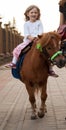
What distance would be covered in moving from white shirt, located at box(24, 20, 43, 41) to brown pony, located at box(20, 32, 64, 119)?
1.06 ft

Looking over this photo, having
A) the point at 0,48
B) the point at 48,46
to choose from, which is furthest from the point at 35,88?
the point at 0,48

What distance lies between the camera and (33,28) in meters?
8.70

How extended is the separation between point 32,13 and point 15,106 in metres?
2.42

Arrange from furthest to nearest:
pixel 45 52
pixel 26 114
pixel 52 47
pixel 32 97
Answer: pixel 26 114
pixel 32 97
pixel 45 52
pixel 52 47

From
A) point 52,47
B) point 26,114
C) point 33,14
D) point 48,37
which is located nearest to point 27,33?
point 33,14

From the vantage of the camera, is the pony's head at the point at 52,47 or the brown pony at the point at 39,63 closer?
the pony's head at the point at 52,47

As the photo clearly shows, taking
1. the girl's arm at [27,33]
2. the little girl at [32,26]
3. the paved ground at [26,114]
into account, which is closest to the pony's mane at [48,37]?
the girl's arm at [27,33]

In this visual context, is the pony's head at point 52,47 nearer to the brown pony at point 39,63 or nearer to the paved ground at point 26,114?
the brown pony at point 39,63

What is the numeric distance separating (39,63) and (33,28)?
0.81 m

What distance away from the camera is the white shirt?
28.4 feet

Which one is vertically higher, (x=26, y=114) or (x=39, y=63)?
(x=39, y=63)

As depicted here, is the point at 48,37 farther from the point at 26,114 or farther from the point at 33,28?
the point at 26,114

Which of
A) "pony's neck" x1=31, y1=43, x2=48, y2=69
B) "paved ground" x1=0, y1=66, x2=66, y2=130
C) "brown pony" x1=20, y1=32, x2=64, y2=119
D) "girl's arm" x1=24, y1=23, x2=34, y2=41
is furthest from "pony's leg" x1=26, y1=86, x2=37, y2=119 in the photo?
"girl's arm" x1=24, y1=23, x2=34, y2=41

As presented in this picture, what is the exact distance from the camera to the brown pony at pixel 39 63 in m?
7.66
